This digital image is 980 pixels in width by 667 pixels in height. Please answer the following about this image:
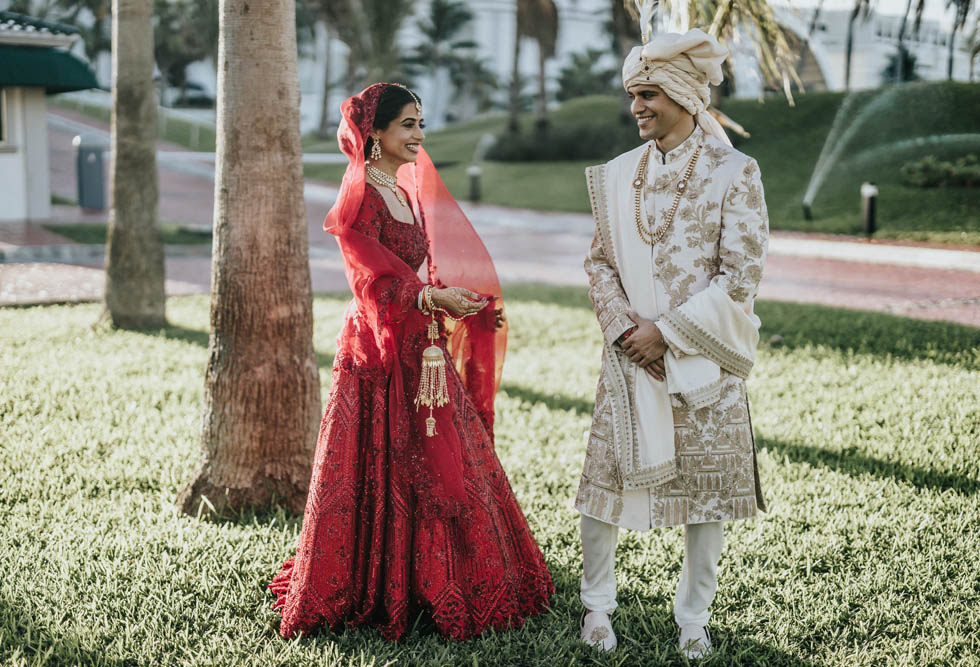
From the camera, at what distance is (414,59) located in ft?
150

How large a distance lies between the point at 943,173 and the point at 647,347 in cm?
1774

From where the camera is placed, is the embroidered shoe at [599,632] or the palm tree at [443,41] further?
the palm tree at [443,41]

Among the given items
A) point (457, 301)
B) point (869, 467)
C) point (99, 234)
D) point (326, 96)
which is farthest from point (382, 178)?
point (326, 96)

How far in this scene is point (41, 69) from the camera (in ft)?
52.2

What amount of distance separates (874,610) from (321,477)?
84.9 inches

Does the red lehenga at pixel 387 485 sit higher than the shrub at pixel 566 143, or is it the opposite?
the red lehenga at pixel 387 485

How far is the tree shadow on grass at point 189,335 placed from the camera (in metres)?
7.88

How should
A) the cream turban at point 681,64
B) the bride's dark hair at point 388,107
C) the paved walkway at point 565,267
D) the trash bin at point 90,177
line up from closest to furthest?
the cream turban at point 681,64
the bride's dark hair at point 388,107
the paved walkway at point 565,267
the trash bin at point 90,177

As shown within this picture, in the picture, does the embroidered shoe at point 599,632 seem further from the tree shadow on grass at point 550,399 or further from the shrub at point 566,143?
the shrub at point 566,143

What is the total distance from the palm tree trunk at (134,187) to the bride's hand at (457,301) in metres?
5.73

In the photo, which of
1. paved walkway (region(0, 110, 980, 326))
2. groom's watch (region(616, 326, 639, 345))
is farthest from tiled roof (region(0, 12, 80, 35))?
groom's watch (region(616, 326, 639, 345))

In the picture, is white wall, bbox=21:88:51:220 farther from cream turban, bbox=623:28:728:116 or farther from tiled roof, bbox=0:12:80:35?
cream turban, bbox=623:28:728:116

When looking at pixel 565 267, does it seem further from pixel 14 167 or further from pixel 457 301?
pixel 457 301

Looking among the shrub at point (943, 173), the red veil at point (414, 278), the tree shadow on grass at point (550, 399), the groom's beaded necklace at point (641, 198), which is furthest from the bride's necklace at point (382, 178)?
the shrub at point (943, 173)
